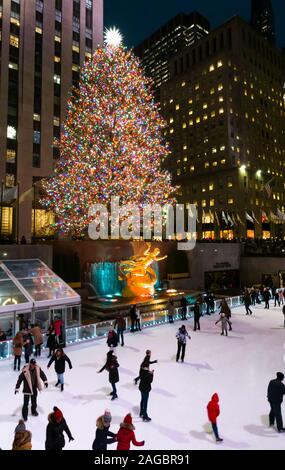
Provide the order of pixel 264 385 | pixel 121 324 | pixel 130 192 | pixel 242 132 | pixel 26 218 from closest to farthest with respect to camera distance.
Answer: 1. pixel 264 385
2. pixel 121 324
3. pixel 130 192
4. pixel 26 218
5. pixel 242 132

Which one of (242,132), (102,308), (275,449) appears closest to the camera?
(275,449)

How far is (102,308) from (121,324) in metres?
7.19

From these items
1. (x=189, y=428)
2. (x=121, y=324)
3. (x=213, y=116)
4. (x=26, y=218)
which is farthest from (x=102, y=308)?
(x=213, y=116)

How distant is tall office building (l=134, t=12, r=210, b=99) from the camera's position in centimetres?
18112

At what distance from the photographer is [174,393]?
9.82 m

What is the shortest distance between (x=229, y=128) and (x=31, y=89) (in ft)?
169

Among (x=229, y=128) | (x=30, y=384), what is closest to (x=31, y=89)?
(x=30, y=384)

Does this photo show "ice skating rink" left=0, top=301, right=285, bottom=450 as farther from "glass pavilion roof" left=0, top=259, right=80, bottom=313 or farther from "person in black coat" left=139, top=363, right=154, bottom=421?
"glass pavilion roof" left=0, top=259, right=80, bottom=313

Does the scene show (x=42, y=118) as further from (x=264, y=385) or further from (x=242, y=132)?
(x=242, y=132)

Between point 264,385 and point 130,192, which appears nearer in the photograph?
point 264,385

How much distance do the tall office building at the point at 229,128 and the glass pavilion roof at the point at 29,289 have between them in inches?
2462

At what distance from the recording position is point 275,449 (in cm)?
686

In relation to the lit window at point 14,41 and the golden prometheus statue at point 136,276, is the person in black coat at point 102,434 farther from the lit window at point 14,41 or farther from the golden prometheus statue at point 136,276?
the lit window at point 14,41

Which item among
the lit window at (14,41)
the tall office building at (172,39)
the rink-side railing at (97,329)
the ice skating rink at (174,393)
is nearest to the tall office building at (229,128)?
the lit window at (14,41)
